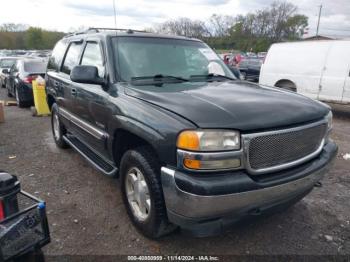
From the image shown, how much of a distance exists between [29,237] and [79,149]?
236 cm

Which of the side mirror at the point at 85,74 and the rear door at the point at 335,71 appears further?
the rear door at the point at 335,71

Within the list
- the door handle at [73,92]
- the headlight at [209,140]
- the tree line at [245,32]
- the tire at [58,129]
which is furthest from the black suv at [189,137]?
the tree line at [245,32]

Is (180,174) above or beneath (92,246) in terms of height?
above

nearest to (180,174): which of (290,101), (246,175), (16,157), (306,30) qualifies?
(246,175)

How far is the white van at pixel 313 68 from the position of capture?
7.92 meters

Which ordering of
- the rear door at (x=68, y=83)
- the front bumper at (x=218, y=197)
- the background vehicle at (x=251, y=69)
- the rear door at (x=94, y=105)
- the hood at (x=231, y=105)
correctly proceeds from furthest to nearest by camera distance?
the background vehicle at (x=251, y=69) < the rear door at (x=68, y=83) < the rear door at (x=94, y=105) < the hood at (x=231, y=105) < the front bumper at (x=218, y=197)

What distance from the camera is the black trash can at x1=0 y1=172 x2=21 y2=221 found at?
1670 millimetres

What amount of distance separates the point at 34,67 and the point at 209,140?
9.14 m

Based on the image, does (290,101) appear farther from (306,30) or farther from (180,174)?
(306,30)

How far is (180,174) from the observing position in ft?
7.03

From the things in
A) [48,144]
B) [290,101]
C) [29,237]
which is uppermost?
Answer: [290,101]

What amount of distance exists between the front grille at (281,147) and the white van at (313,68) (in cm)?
629

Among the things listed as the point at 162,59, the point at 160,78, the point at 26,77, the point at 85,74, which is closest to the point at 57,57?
the point at 85,74

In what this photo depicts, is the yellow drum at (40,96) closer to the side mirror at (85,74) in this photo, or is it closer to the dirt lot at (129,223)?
the dirt lot at (129,223)
